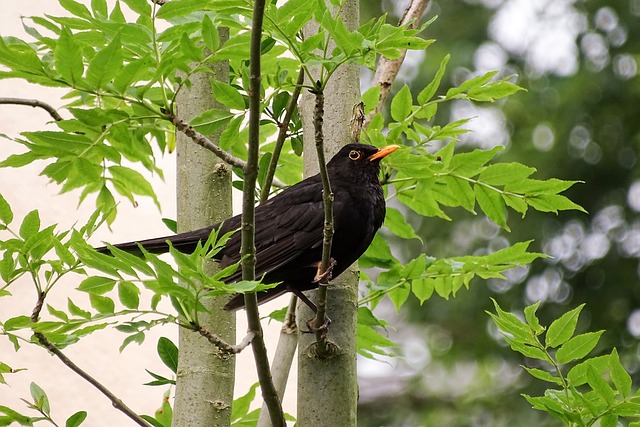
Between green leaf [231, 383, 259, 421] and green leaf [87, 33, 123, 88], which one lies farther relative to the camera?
green leaf [231, 383, 259, 421]

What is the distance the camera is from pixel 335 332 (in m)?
2.68

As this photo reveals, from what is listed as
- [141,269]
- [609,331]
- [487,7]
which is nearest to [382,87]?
[141,269]

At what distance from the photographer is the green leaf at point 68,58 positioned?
6.81 feet

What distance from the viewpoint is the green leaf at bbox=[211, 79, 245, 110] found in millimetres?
2354

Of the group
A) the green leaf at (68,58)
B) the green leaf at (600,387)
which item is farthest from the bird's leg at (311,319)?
the green leaf at (68,58)

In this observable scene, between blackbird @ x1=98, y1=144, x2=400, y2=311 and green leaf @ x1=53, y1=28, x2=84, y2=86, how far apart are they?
923 millimetres

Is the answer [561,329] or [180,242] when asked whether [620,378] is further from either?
[180,242]

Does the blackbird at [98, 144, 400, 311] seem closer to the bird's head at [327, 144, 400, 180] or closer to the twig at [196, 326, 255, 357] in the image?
the bird's head at [327, 144, 400, 180]

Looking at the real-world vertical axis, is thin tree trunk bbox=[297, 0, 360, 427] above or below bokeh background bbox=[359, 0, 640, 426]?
below

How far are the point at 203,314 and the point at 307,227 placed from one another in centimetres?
56

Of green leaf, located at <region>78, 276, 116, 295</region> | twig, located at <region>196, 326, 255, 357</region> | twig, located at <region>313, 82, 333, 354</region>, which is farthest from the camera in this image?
green leaf, located at <region>78, 276, 116, 295</region>

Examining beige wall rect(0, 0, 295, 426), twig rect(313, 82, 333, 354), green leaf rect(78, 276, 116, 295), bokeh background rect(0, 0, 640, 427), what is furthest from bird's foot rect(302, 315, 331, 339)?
bokeh background rect(0, 0, 640, 427)

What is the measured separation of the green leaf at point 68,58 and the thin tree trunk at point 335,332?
3.04 feet

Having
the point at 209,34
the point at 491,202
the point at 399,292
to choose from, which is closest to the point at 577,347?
the point at 491,202
